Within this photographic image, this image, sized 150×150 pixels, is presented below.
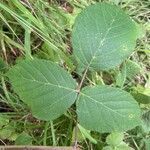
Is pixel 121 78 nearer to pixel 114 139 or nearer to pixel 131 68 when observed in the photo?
pixel 131 68

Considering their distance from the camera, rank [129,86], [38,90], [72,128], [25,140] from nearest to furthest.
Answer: [38,90], [25,140], [72,128], [129,86]

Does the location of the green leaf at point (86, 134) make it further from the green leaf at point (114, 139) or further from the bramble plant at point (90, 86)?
the bramble plant at point (90, 86)

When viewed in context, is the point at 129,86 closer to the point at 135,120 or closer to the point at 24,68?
the point at 135,120

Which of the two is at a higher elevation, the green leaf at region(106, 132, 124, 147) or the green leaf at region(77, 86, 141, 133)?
the green leaf at region(77, 86, 141, 133)

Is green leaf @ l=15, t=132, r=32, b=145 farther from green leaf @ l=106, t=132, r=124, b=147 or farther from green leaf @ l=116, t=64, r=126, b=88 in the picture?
green leaf @ l=116, t=64, r=126, b=88

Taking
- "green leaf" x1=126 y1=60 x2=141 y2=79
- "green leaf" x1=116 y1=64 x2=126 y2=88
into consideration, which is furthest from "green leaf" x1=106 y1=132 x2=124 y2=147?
"green leaf" x1=126 y1=60 x2=141 y2=79

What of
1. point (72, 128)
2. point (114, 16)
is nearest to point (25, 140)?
point (72, 128)
